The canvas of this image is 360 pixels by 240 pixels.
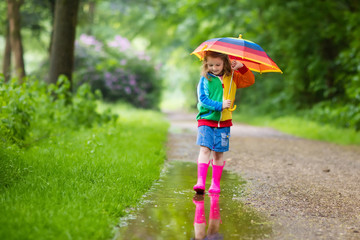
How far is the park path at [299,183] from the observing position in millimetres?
3865

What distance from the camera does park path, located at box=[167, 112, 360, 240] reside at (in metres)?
3.86

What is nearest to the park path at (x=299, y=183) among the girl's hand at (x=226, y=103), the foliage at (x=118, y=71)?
the girl's hand at (x=226, y=103)

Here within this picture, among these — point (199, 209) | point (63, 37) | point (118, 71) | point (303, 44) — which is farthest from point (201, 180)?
point (118, 71)

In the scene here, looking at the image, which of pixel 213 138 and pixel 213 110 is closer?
pixel 213 110

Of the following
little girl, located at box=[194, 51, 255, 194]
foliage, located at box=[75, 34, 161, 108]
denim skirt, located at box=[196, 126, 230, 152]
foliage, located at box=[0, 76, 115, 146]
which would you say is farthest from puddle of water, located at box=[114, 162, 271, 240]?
foliage, located at box=[75, 34, 161, 108]

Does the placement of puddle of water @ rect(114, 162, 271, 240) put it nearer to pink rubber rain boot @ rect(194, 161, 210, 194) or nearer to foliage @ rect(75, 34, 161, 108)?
pink rubber rain boot @ rect(194, 161, 210, 194)

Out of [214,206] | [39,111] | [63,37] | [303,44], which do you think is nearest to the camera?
[214,206]

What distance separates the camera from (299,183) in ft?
19.0

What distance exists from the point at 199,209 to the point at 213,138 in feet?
3.35

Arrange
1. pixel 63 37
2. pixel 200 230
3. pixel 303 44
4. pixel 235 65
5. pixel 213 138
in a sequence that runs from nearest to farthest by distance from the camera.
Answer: pixel 200 230, pixel 213 138, pixel 235 65, pixel 63 37, pixel 303 44

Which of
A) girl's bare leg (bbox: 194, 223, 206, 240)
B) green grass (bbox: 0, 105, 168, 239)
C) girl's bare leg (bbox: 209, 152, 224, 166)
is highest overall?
girl's bare leg (bbox: 209, 152, 224, 166)

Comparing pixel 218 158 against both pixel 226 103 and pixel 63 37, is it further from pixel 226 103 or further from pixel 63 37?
pixel 63 37

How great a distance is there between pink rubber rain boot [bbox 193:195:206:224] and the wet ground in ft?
0.13

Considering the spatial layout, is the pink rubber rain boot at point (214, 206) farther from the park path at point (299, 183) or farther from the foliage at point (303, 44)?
the foliage at point (303, 44)
